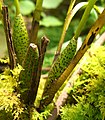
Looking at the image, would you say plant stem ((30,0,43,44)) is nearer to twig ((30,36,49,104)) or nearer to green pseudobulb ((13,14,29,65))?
green pseudobulb ((13,14,29,65))

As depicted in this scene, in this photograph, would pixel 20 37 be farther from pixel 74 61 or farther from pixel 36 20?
pixel 74 61

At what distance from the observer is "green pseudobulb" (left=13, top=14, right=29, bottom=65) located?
847 millimetres

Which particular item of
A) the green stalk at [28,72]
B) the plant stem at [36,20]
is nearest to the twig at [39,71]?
the green stalk at [28,72]

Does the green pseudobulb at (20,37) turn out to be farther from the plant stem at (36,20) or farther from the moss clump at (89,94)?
the moss clump at (89,94)

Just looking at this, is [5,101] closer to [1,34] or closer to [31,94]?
[31,94]

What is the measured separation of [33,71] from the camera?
75cm

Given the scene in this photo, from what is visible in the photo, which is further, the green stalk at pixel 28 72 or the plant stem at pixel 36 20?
the plant stem at pixel 36 20

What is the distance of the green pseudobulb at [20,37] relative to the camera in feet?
2.78

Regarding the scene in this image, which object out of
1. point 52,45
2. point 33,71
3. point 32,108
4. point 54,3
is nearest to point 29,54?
point 33,71

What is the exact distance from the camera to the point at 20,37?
A: 849 mm

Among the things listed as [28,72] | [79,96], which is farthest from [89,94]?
[28,72]

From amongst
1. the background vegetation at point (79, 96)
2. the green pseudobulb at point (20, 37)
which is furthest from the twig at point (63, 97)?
the green pseudobulb at point (20, 37)

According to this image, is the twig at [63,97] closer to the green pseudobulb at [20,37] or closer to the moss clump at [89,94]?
the moss clump at [89,94]

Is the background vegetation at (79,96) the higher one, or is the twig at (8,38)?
the twig at (8,38)
